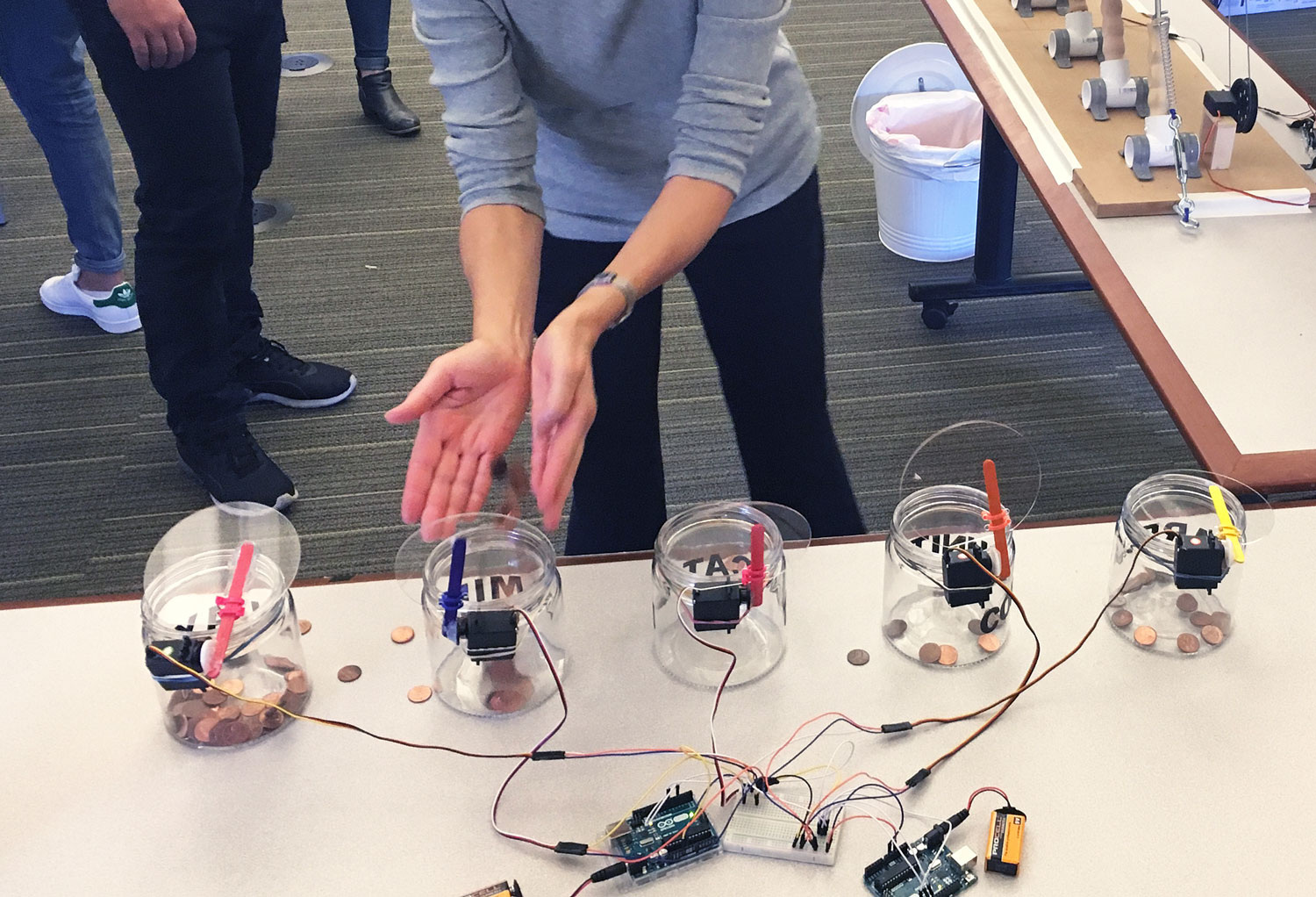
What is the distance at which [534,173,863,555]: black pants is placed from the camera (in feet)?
4.44

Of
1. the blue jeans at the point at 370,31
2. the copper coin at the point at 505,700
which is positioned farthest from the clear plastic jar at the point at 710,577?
the blue jeans at the point at 370,31

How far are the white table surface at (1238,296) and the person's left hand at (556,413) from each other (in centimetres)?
66

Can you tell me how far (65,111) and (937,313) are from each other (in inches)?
72.9

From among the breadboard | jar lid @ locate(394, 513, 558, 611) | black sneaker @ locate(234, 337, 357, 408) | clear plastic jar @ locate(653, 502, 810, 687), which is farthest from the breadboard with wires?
black sneaker @ locate(234, 337, 357, 408)

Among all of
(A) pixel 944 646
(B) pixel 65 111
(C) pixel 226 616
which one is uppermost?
(C) pixel 226 616

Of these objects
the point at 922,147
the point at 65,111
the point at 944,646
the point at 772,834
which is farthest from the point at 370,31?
the point at 772,834

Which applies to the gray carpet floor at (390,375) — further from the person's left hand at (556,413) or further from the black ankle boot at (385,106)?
the person's left hand at (556,413)

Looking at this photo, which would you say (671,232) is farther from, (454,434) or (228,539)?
(228,539)

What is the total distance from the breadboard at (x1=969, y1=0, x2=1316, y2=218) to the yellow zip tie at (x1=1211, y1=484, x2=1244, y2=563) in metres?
0.63

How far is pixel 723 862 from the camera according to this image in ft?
2.83

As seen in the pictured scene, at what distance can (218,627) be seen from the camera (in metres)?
0.95

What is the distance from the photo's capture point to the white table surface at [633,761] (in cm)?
86

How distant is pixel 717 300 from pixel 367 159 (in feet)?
7.27

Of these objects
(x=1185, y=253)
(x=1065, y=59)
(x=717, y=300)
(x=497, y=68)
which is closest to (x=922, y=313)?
(x=1065, y=59)
